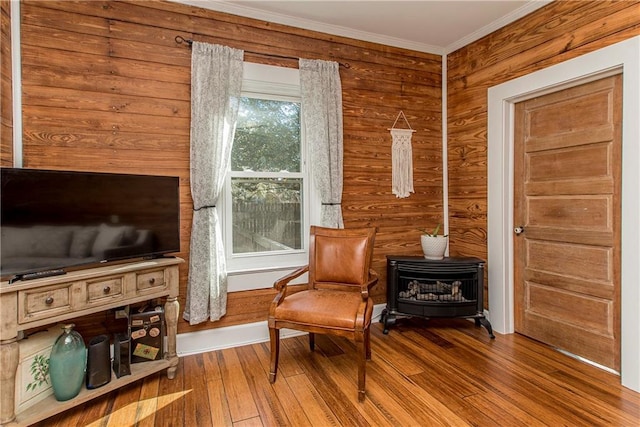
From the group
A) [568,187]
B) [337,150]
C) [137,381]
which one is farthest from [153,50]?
[568,187]

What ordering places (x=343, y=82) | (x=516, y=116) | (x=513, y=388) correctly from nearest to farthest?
(x=513, y=388)
(x=516, y=116)
(x=343, y=82)

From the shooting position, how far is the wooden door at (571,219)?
7.86ft

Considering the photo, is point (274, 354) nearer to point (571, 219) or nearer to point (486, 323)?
point (486, 323)

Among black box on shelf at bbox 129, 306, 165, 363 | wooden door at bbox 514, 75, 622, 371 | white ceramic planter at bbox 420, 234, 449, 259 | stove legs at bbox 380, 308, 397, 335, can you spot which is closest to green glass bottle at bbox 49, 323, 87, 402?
black box on shelf at bbox 129, 306, 165, 363

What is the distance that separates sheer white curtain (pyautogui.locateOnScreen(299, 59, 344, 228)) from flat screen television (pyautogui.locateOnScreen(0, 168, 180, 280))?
48.6 inches

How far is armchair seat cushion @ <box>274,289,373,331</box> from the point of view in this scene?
2.18 m

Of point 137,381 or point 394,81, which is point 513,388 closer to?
point 137,381

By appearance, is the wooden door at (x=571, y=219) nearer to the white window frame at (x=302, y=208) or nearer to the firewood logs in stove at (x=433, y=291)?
the firewood logs in stove at (x=433, y=291)

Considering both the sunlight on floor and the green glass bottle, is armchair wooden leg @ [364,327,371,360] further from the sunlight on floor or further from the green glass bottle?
the green glass bottle

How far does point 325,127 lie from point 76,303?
2.23 meters

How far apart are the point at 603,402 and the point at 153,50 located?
12.5ft

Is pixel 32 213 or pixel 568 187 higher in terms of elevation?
pixel 568 187

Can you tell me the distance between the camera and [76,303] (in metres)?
1.92

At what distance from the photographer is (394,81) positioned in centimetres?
352
